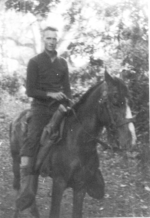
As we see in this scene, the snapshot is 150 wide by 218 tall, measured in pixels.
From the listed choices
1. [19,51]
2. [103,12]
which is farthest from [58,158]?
[103,12]

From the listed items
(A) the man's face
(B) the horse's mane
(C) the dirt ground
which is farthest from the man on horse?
(C) the dirt ground

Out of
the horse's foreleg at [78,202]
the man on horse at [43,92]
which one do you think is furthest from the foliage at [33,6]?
the horse's foreleg at [78,202]

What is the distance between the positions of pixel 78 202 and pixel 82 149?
48cm

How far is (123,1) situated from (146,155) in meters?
1.55

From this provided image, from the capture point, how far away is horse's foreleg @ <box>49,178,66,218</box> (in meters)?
2.31

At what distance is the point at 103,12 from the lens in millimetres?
2686

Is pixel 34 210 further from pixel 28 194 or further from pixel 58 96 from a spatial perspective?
pixel 58 96

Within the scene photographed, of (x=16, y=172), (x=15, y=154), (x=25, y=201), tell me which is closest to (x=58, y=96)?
(x=15, y=154)

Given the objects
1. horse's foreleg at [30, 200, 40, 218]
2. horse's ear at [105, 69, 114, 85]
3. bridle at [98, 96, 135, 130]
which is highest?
horse's ear at [105, 69, 114, 85]

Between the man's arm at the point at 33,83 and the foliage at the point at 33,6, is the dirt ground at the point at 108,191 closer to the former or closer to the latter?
the man's arm at the point at 33,83

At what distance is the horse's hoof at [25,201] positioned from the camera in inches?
95.0

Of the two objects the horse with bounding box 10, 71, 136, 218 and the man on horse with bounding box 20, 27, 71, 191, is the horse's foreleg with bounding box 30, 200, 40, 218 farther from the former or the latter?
the man on horse with bounding box 20, 27, 71, 191

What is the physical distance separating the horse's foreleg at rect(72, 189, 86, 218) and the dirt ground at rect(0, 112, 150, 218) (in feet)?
0.21

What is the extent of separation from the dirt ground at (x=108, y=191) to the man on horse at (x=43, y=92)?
26cm
